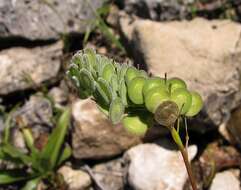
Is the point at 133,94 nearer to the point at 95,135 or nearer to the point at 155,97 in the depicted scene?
the point at 155,97

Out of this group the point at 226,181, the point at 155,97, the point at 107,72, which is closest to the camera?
the point at 155,97

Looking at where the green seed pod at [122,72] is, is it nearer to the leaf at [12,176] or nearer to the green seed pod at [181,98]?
the green seed pod at [181,98]

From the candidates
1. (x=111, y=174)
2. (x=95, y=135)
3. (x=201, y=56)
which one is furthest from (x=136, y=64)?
(x=111, y=174)

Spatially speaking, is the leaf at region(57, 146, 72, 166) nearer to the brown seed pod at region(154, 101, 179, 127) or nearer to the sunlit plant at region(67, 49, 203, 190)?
the sunlit plant at region(67, 49, 203, 190)

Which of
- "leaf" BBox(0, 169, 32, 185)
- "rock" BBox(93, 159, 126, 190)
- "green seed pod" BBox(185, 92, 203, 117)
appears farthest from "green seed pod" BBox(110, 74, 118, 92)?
"leaf" BBox(0, 169, 32, 185)

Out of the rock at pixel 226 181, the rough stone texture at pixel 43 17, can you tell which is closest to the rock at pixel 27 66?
the rough stone texture at pixel 43 17
